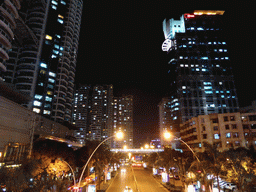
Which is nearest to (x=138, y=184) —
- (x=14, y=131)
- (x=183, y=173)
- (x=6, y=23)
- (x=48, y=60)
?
(x=183, y=173)

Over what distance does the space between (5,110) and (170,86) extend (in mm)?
131033

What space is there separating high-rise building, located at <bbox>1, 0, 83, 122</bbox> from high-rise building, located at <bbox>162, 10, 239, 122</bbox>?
243 feet

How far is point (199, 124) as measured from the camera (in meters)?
80.3

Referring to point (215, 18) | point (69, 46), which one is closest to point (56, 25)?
point (69, 46)

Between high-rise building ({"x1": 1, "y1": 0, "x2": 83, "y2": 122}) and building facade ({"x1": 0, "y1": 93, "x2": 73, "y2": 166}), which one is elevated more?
high-rise building ({"x1": 1, "y1": 0, "x2": 83, "y2": 122})

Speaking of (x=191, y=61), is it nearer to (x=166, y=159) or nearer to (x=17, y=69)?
(x=166, y=159)

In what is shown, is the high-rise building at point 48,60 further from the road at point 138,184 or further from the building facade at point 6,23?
the road at point 138,184

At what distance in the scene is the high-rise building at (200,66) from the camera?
410ft

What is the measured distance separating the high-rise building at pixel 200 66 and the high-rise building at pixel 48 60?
7416 cm

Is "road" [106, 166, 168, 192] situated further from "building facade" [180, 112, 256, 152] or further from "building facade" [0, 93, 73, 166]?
"building facade" [180, 112, 256, 152]

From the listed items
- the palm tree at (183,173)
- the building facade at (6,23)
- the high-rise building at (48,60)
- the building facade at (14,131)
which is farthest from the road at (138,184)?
the high-rise building at (48,60)

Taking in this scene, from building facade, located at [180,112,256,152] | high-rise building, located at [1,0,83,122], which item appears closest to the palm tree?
building facade, located at [180,112,256,152]

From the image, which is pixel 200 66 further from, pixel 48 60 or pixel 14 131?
pixel 14 131

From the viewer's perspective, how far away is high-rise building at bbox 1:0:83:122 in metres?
90.1
